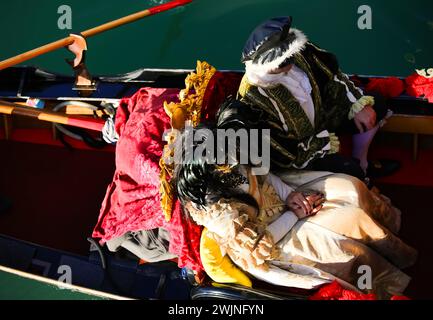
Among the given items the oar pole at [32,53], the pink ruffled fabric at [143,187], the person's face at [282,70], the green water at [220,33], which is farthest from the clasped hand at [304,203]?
the green water at [220,33]

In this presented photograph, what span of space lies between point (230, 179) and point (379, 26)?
2927mm

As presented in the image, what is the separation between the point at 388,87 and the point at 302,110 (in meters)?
0.71

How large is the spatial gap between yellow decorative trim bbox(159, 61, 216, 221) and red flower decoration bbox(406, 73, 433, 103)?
996mm

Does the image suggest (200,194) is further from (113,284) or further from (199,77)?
(113,284)

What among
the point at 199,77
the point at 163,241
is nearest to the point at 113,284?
the point at 163,241

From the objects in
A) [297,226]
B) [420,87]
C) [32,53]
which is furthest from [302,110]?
[32,53]

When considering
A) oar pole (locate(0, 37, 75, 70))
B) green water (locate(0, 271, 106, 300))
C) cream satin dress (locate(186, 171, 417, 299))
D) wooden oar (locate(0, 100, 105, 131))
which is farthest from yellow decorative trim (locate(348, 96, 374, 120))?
green water (locate(0, 271, 106, 300))

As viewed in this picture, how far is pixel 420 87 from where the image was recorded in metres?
2.98

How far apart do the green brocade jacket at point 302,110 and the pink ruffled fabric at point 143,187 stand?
46 cm

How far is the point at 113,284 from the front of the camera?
2.95m

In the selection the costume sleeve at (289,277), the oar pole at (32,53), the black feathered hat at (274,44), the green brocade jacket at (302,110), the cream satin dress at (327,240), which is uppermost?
the oar pole at (32,53)

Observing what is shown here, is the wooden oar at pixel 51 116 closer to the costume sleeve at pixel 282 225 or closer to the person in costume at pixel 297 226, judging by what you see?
the person in costume at pixel 297 226

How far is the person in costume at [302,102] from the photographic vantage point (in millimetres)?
2396

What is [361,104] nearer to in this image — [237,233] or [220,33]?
[237,233]
